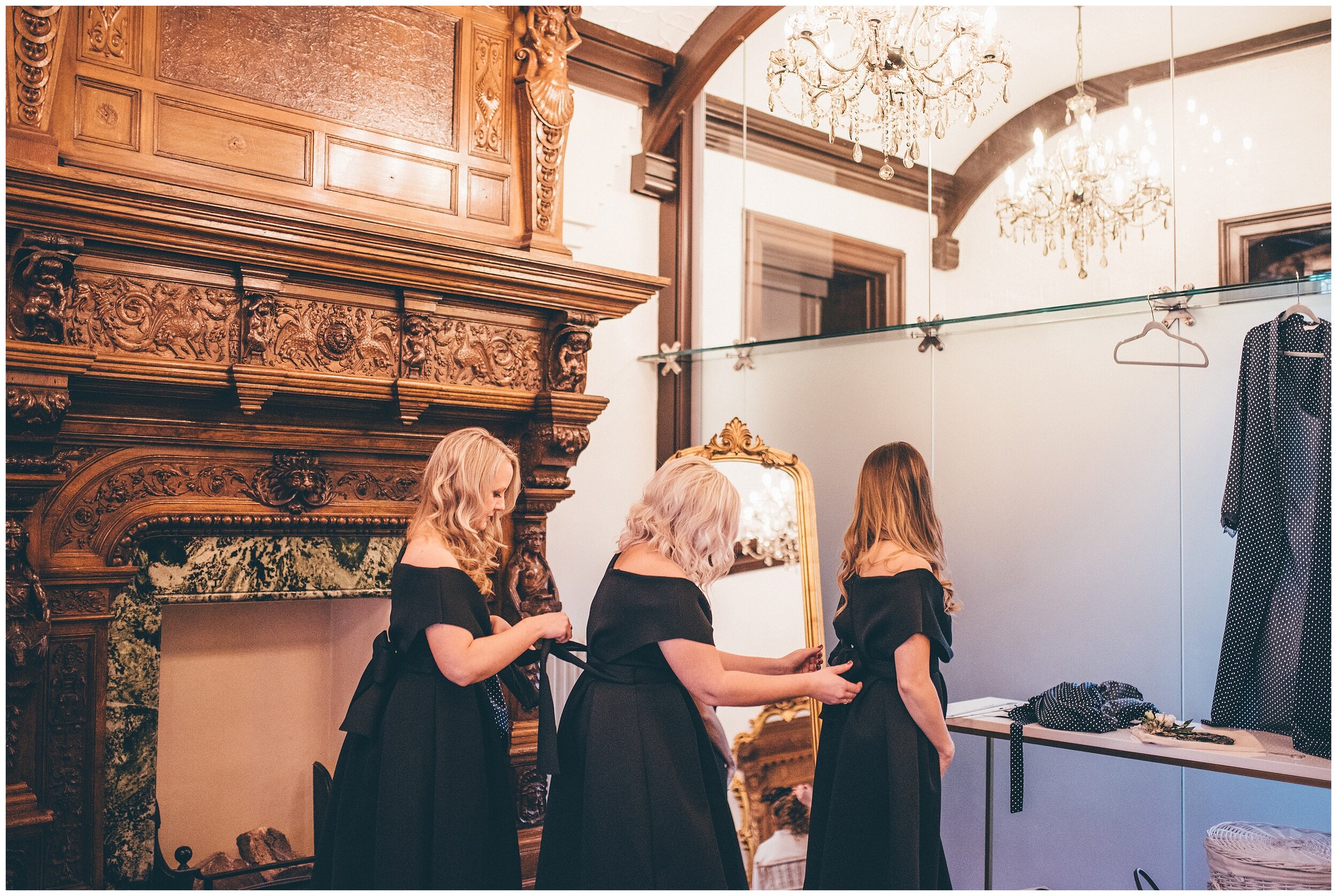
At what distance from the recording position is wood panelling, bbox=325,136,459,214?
11.2ft

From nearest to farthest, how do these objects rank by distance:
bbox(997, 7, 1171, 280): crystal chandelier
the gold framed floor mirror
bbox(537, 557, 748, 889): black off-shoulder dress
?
1. bbox(537, 557, 748, 889): black off-shoulder dress
2. bbox(997, 7, 1171, 280): crystal chandelier
3. the gold framed floor mirror

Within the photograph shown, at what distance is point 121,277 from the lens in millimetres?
2998

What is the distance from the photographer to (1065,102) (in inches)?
143

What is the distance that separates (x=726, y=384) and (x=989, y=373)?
130 cm

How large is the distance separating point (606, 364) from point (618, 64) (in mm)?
1371

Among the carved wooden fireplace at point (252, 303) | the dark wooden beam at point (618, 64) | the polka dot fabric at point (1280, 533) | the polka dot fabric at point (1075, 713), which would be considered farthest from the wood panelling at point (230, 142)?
the polka dot fabric at point (1280, 533)

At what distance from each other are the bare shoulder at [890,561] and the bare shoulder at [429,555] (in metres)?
1.12

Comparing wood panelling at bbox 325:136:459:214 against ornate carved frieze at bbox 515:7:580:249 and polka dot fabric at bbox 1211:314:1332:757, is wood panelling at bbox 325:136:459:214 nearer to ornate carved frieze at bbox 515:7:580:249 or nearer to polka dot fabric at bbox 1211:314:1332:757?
ornate carved frieze at bbox 515:7:580:249

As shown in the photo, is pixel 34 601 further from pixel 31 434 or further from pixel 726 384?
pixel 726 384

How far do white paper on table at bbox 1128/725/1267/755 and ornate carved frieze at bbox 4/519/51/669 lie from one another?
10.3 ft

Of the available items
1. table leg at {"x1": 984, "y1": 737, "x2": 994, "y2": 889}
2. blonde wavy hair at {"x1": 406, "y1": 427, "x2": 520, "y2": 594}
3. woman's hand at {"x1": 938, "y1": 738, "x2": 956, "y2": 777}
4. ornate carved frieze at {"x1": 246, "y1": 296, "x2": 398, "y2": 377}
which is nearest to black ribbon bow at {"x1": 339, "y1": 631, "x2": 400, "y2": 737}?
blonde wavy hair at {"x1": 406, "y1": 427, "x2": 520, "y2": 594}

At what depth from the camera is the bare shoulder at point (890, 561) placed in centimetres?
266

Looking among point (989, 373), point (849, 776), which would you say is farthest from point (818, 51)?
point (849, 776)

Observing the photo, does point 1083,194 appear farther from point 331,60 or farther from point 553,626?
point 331,60
